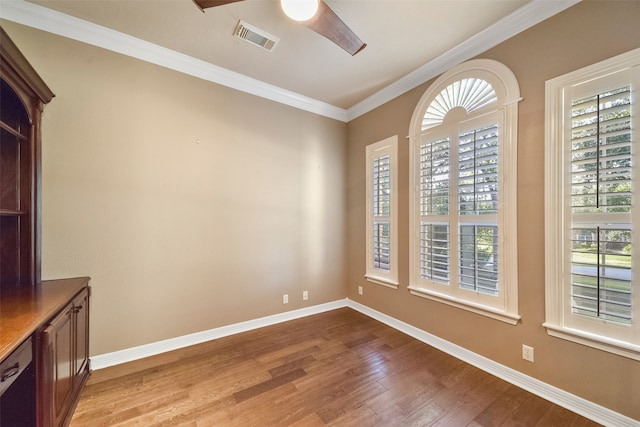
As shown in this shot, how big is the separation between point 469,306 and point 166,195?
325cm

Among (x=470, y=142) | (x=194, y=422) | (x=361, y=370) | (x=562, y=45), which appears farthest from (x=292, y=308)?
(x=562, y=45)

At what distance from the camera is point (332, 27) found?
175 cm

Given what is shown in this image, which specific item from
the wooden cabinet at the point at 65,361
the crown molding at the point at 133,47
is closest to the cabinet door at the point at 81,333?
the wooden cabinet at the point at 65,361

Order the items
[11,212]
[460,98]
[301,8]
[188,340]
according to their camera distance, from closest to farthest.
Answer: [301,8] → [11,212] → [460,98] → [188,340]

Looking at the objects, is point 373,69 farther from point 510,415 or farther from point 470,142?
point 510,415

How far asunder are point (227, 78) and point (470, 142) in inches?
109

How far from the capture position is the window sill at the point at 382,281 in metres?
3.20

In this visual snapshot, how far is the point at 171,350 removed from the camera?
2.56 meters

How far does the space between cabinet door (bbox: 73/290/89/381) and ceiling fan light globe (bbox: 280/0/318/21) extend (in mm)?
2514

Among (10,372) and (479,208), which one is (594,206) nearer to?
(479,208)

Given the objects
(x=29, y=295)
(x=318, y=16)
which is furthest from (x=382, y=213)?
(x=29, y=295)

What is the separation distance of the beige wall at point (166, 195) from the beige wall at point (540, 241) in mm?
2106

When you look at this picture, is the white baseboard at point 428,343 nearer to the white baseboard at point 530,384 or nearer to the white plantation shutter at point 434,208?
the white baseboard at point 530,384

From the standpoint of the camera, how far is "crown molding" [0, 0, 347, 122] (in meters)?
2.01
